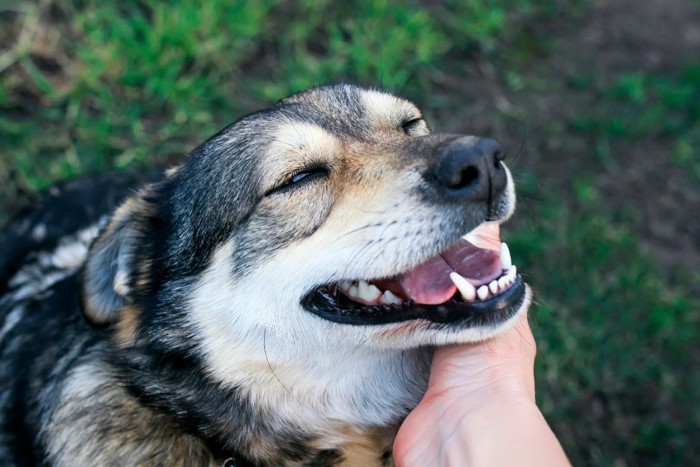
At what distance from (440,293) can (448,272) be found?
115 mm

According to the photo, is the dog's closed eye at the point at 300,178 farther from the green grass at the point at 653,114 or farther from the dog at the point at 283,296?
the green grass at the point at 653,114

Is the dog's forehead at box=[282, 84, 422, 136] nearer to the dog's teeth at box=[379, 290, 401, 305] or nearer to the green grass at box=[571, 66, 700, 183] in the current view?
the dog's teeth at box=[379, 290, 401, 305]

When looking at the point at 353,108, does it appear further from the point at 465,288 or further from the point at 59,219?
the point at 59,219

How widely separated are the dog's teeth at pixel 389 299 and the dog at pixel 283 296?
11 millimetres

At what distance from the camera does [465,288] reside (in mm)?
2426

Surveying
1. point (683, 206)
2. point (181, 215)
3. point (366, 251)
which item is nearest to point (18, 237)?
point (181, 215)

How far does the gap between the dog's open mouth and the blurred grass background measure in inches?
72.4

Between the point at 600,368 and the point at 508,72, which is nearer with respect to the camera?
the point at 600,368

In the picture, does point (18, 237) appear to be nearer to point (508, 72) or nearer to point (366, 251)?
point (366, 251)

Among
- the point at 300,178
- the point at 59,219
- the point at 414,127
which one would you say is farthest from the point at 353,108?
the point at 59,219

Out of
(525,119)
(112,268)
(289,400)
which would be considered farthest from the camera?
(525,119)

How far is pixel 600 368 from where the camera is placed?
4383mm

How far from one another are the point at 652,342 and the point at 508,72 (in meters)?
2.49

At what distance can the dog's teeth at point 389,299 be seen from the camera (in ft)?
8.26
